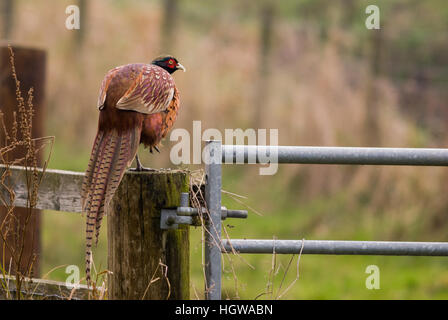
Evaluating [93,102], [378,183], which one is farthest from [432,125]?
[93,102]

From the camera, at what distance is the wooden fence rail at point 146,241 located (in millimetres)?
2602

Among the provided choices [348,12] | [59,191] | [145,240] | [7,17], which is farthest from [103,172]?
[348,12]

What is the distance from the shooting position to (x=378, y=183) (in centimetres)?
935

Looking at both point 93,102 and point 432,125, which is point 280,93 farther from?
point 93,102

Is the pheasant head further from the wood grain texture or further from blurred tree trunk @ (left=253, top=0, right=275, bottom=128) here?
blurred tree trunk @ (left=253, top=0, right=275, bottom=128)

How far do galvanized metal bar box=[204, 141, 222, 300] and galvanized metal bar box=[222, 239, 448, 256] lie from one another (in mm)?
47

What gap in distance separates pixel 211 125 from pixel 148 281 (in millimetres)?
7627

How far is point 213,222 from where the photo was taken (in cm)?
254

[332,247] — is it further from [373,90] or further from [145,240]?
[373,90]

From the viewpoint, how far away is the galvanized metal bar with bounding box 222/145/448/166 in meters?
2.53

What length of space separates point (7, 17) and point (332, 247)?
→ 32.5 feet

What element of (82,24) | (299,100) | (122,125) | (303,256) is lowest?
(303,256)
